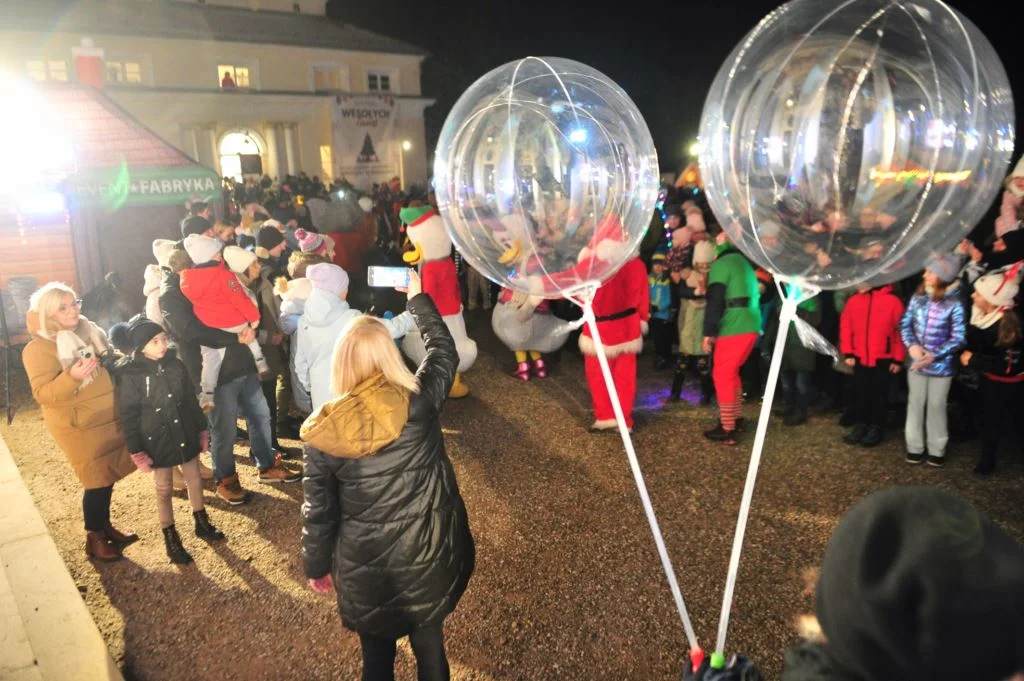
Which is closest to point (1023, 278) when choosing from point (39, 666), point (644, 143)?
point (644, 143)

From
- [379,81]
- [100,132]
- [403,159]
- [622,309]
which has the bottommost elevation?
[622,309]

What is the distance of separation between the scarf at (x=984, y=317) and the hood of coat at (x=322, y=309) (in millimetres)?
4746

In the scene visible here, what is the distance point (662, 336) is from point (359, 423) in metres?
6.02

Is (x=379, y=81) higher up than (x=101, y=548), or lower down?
higher up

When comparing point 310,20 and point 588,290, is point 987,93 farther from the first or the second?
point 310,20

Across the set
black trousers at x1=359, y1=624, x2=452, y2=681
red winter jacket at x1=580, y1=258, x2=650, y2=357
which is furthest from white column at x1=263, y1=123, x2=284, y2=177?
black trousers at x1=359, y1=624, x2=452, y2=681

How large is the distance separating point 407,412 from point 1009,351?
15.4ft

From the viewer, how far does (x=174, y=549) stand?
13.6 feet

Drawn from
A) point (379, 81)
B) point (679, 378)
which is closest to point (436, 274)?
point (679, 378)

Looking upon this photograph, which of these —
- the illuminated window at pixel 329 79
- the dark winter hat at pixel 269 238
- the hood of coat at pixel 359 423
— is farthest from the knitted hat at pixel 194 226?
the illuminated window at pixel 329 79

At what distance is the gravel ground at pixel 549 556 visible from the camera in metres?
3.29

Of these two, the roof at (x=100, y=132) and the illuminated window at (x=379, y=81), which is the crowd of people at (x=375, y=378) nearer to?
the roof at (x=100, y=132)

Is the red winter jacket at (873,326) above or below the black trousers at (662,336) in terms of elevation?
above

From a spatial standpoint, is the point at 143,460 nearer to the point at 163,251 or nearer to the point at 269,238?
the point at 163,251
